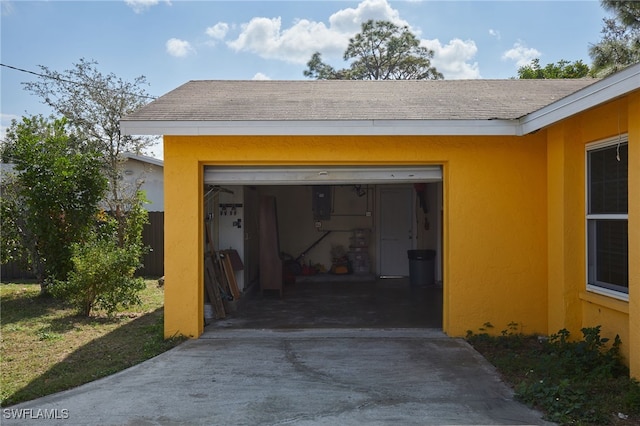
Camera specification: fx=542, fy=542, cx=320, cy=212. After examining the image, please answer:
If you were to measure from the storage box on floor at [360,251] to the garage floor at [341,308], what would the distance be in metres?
1.26

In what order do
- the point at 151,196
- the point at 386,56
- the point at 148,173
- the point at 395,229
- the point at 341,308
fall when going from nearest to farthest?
the point at 341,308, the point at 395,229, the point at 148,173, the point at 151,196, the point at 386,56

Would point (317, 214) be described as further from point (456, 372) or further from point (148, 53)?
point (456, 372)

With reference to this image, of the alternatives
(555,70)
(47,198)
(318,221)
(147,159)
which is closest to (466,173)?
(47,198)

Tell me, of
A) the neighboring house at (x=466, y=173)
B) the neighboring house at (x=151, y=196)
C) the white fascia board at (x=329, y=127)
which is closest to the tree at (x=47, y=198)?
the neighboring house at (x=151, y=196)

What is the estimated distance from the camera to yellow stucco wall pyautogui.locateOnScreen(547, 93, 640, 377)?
226 inches

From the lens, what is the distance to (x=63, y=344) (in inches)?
287

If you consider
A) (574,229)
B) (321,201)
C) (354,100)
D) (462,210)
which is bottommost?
(574,229)

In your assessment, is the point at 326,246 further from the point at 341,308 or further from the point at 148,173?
the point at 148,173

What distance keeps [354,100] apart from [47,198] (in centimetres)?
584

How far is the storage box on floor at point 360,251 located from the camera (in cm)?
1444

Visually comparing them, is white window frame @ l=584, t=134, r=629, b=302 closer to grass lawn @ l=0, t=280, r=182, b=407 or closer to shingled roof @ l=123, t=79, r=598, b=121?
shingled roof @ l=123, t=79, r=598, b=121

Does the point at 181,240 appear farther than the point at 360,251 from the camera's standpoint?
No

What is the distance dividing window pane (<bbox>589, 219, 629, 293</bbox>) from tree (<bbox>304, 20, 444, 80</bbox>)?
2565cm

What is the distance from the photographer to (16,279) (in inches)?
548
